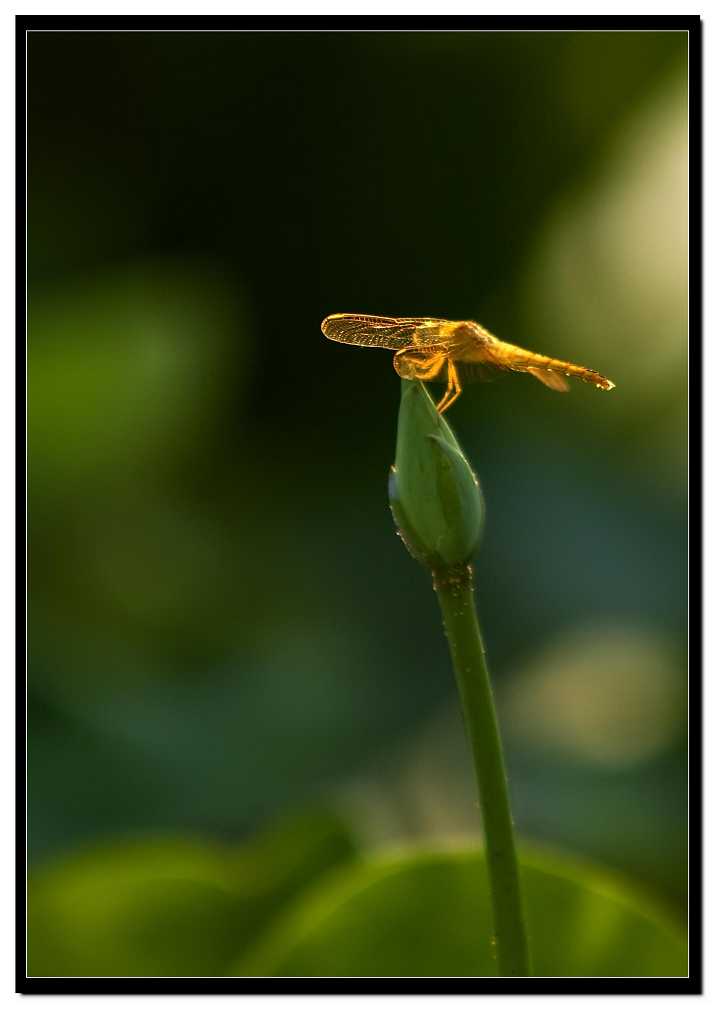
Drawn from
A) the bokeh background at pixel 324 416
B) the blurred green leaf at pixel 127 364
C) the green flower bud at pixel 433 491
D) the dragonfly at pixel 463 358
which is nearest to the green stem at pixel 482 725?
the green flower bud at pixel 433 491

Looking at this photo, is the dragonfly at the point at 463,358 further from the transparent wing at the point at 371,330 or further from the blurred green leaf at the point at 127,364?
the blurred green leaf at the point at 127,364

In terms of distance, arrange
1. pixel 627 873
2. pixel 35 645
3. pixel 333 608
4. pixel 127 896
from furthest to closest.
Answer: pixel 333 608
pixel 35 645
pixel 627 873
pixel 127 896

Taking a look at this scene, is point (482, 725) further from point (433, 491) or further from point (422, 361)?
point (422, 361)

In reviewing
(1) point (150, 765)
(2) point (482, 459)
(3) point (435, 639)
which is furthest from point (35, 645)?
(2) point (482, 459)

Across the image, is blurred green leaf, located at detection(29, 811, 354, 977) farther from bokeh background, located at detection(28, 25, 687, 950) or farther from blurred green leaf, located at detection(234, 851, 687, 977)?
bokeh background, located at detection(28, 25, 687, 950)

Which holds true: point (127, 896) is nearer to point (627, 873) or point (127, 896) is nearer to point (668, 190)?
point (627, 873)

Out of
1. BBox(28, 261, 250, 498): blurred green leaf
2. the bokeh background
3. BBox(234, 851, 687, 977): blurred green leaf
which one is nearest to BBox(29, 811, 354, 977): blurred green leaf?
BBox(234, 851, 687, 977): blurred green leaf

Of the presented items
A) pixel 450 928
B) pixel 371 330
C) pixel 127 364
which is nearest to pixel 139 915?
pixel 450 928
